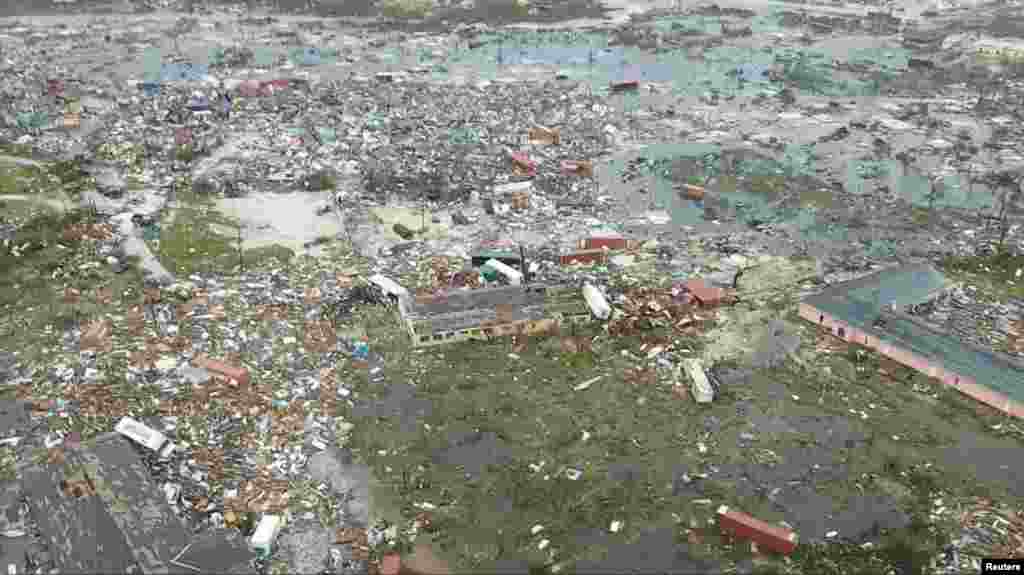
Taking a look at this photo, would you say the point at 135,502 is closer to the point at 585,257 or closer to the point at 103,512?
the point at 103,512

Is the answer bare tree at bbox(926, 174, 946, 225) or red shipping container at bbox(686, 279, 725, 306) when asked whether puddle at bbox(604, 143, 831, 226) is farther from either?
red shipping container at bbox(686, 279, 725, 306)

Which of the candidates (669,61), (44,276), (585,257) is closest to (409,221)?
(585,257)

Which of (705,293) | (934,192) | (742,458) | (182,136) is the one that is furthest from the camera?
(182,136)

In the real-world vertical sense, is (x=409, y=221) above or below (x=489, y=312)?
above

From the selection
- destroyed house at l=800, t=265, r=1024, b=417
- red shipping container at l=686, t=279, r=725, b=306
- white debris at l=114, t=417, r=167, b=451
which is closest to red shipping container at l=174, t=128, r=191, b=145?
white debris at l=114, t=417, r=167, b=451

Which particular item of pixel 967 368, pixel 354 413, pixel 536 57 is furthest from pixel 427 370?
pixel 536 57

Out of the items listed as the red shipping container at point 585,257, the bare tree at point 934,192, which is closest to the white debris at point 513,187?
the red shipping container at point 585,257

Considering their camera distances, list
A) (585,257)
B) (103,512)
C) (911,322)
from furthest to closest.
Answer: (585,257) < (911,322) < (103,512)
